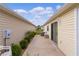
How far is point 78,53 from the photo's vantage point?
666 centimetres

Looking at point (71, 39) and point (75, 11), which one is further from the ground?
point (75, 11)

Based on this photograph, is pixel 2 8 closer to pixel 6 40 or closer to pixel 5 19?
pixel 5 19

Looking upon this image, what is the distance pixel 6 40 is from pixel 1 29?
68 cm

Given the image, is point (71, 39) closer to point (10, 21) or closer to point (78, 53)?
point (78, 53)

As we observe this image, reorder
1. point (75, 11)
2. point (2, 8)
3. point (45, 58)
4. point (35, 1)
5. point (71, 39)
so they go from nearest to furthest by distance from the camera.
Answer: point (35, 1) → point (45, 58) → point (2, 8) → point (75, 11) → point (71, 39)

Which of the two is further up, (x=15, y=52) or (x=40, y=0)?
(x=40, y=0)

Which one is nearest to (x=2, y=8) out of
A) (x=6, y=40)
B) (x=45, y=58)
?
(x=6, y=40)

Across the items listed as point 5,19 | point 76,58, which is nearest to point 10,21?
point 5,19

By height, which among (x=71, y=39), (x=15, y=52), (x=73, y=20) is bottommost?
(x=15, y=52)

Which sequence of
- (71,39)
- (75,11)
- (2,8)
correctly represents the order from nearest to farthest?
(2,8)
(75,11)
(71,39)

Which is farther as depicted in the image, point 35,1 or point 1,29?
point 1,29

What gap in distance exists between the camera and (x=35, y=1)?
4.77m

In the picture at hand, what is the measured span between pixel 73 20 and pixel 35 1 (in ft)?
8.02

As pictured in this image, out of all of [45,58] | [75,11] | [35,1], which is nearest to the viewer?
[35,1]
